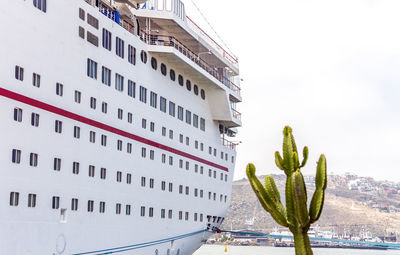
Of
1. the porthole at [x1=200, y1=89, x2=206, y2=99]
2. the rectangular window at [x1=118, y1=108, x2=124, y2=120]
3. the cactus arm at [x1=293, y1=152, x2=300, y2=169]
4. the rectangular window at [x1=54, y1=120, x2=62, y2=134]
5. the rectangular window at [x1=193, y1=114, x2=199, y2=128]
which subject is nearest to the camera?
the cactus arm at [x1=293, y1=152, x2=300, y2=169]

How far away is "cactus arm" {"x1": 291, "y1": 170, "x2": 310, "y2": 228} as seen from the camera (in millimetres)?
16734

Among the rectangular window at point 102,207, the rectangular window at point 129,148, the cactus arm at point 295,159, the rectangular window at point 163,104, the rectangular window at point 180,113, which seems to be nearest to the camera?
the cactus arm at point 295,159

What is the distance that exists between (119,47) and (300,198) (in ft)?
38.1

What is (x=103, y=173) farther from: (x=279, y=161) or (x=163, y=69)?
(x=279, y=161)

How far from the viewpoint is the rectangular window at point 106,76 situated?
24.7 metres

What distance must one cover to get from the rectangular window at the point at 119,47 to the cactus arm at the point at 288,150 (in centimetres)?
1000

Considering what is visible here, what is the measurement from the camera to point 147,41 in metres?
28.6

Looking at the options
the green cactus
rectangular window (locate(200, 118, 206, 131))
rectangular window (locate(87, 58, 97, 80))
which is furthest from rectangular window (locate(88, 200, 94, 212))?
rectangular window (locate(200, 118, 206, 131))

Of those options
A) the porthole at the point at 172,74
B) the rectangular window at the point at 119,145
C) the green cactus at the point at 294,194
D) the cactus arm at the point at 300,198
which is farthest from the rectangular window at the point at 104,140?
the cactus arm at the point at 300,198

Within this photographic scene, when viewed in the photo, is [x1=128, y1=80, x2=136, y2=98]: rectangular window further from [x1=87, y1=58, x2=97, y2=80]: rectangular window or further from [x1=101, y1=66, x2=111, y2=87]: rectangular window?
[x1=87, y1=58, x2=97, y2=80]: rectangular window

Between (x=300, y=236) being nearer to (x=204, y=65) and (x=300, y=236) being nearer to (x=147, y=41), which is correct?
(x=147, y=41)

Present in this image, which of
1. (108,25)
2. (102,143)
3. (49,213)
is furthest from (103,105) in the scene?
(49,213)

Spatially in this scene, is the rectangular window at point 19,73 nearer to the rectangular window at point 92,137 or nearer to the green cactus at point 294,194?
the rectangular window at point 92,137

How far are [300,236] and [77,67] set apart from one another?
9721 mm
